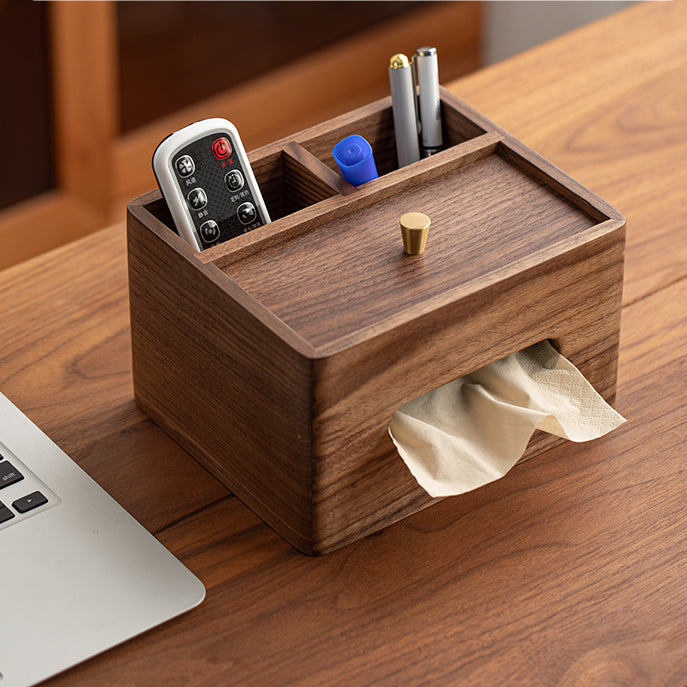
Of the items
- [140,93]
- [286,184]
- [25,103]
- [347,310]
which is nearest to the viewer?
[347,310]

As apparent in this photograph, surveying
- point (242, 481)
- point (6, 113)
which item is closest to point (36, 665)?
point (242, 481)

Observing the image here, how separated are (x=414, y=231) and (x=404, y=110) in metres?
0.15

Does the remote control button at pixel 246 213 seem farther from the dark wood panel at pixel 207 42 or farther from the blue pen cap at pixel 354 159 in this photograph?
the dark wood panel at pixel 207 42

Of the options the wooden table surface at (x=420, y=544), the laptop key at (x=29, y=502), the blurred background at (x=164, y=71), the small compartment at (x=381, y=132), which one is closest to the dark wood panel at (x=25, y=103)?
the blurred background at (x=164, y=71)

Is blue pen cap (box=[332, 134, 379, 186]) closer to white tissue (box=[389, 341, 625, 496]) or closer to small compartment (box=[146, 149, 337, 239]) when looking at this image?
small compartment (box=[146, 149, 337, 239])

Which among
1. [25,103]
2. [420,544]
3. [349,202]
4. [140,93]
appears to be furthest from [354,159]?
[140,93]

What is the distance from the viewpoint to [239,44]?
7.76 ft

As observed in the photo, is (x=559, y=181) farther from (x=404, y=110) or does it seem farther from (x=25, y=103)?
(x=25, y=103)

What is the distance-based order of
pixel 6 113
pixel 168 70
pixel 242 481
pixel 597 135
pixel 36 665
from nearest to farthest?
1. pixel 36 665
2. pixel 242 481
3. pixel 597 135
4. pixel 6 113
5. pixel 168 70

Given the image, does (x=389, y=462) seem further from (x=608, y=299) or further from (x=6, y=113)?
(x=6, y=113)

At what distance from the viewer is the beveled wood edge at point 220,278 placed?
2.16 feet

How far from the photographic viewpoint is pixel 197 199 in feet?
2.48

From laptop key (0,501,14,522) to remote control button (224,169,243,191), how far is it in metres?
0.26

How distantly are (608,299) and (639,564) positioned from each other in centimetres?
18
